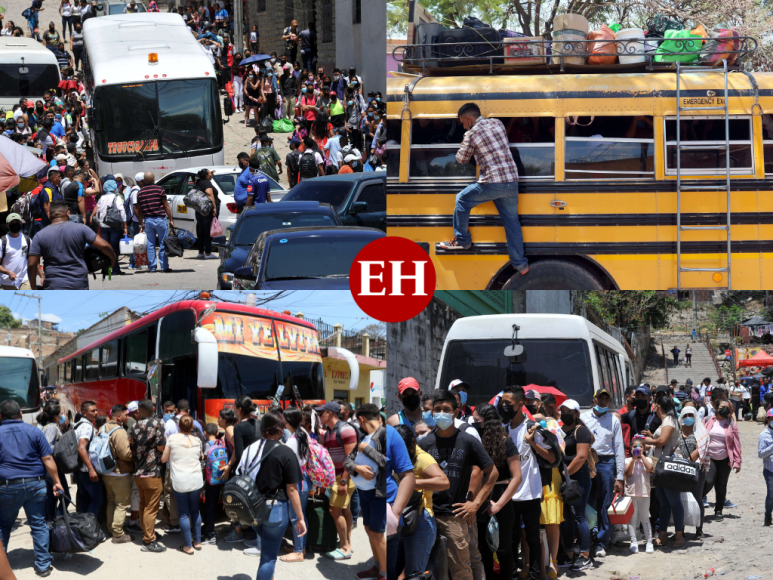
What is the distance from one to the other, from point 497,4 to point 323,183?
13.4ft

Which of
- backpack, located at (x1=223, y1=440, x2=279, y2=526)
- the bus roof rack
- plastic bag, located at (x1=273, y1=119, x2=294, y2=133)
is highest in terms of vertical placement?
plastic bag, located at (x1=273, y1=119, x2=294, y2=133)

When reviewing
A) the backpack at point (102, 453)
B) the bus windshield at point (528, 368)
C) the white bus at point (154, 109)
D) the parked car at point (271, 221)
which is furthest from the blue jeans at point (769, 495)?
the white bus at point (154, 109)

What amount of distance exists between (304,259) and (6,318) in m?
2.60

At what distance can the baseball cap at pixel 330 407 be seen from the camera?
5.93 m

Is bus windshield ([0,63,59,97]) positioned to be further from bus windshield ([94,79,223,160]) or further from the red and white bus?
the red and white bus

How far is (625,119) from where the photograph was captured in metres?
Result: 7.99

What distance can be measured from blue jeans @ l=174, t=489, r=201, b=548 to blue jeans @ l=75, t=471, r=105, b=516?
30.2 inches

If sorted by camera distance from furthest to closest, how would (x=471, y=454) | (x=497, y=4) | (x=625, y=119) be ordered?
(x=497, y=4), (x=625, y=119), (x=471, y=454)

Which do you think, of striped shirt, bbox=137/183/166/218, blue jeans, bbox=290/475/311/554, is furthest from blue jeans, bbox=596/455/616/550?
striped shirt, bbox=137/183/166/218

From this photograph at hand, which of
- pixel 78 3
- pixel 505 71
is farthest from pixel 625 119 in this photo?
pixel 78 3

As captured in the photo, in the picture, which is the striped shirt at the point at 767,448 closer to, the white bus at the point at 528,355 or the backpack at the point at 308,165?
the white bus at the point at 528,355

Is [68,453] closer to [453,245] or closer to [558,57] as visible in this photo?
[453,245]

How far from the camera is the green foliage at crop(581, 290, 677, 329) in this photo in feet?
26.6

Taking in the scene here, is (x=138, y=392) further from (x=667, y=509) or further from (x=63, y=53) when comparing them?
(x=63, y=53)
